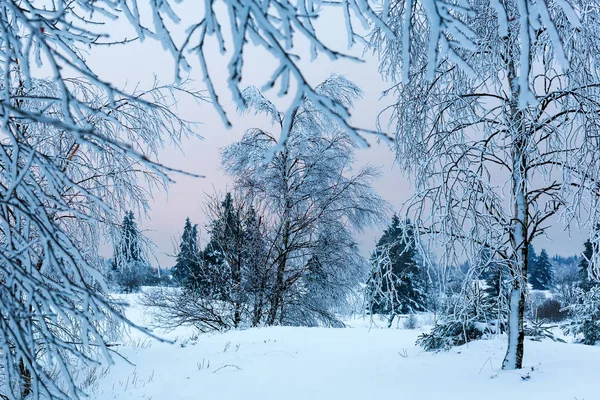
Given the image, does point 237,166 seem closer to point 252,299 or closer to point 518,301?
point 252,299

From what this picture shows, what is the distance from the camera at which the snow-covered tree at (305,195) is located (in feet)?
41.7

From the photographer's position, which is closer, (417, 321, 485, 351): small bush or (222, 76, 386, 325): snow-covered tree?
(417, 321, 485, 351): small bush

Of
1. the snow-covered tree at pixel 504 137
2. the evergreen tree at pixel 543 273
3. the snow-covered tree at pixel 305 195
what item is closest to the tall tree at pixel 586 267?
the snow-covered tree at pixel 504 137

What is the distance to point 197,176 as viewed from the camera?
1.78m

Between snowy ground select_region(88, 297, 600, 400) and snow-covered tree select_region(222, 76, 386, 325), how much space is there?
5.17m

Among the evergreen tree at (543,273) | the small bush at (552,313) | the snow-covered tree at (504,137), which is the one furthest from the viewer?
the evergreen tree at (543,273)

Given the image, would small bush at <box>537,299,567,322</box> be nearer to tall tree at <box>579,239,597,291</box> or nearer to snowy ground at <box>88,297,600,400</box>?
tall tree at <box>579,239,597,291</box>

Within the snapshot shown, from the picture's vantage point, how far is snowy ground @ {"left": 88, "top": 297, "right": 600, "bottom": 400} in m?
4.55

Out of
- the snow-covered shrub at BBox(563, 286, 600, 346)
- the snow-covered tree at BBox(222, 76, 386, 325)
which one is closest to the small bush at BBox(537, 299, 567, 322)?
the snow-covered shrub at BBox(563, 286, 600, 346)

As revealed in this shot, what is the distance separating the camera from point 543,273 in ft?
197

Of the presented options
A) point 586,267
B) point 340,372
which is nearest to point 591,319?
point 586,267

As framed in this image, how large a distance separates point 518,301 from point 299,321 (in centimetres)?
900

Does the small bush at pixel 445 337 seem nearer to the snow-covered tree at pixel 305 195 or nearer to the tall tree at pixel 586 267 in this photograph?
the tall tree at pixel 586 267

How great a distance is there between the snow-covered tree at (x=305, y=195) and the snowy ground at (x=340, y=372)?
17.0 ft
